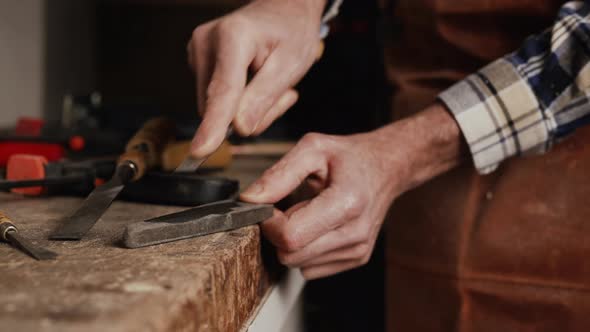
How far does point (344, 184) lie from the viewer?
1.92ft

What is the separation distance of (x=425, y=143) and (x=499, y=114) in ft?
0.31

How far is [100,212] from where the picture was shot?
48cm

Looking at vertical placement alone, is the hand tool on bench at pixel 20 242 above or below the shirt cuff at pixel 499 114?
below

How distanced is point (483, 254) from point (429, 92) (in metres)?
0.24

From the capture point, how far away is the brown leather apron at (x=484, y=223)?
30.6 inches

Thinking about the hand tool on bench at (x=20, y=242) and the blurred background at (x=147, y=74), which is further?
the blurred background at (x=147, y=74)

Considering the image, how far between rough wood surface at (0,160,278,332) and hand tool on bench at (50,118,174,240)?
0.04 ft

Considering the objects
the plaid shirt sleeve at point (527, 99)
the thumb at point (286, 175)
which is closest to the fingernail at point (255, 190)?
the thumb at point (286, 175)

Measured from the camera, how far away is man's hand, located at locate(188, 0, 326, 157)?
0.54m

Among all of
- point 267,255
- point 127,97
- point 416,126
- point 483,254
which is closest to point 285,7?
point 416,126

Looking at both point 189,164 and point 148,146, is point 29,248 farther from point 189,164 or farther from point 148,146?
point 148,146

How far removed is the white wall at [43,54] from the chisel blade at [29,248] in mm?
713

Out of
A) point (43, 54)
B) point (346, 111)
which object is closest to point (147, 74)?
point (43, 54)

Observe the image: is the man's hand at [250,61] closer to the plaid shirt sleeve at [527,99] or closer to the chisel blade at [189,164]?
the chisel blade at [189,164]
